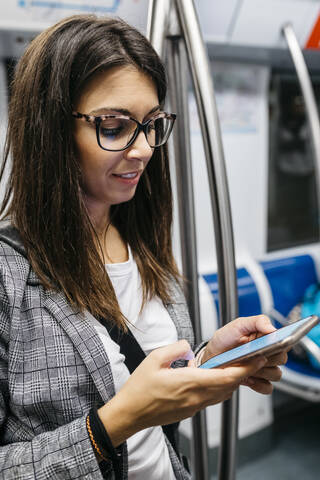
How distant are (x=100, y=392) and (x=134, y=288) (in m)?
0.27

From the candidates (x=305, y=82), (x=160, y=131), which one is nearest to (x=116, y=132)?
(x=160, y=131)

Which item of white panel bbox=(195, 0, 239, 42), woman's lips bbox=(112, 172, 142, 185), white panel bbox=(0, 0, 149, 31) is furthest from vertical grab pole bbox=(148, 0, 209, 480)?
white panel bbox=(195, 0, 239, 42)

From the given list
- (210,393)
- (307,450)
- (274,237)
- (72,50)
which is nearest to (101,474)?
(210,393)

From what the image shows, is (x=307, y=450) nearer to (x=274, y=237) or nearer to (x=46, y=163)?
(x=274, y=237)

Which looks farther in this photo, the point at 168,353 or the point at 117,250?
the point at 117,250

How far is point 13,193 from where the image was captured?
87 centimetres

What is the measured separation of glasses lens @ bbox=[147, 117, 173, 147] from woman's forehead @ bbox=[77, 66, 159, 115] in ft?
0.29

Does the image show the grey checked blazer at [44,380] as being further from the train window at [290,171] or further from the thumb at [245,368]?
the train window at [290,171]

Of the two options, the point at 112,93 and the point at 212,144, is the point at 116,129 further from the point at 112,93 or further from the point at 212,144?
the point at 212,144

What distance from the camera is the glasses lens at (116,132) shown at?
793mm

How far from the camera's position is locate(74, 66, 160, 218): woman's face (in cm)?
80

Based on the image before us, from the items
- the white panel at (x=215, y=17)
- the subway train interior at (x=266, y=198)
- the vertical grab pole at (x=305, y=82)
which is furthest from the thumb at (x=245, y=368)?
the white panel at (x=215, y=17)

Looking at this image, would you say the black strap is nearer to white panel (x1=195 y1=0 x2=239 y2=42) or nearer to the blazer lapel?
the blazer lapel

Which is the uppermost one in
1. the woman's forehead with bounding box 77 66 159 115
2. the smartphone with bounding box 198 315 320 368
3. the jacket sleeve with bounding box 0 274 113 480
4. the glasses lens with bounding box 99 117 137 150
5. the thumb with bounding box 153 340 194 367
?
the woman's forehead with bounding box 77 66 159 115
